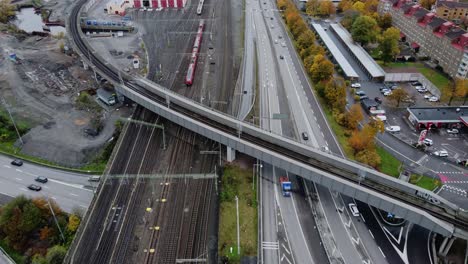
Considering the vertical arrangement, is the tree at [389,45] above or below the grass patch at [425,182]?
above

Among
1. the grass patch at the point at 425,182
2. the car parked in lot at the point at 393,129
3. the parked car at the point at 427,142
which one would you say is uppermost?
the parked car at the point at 427,142

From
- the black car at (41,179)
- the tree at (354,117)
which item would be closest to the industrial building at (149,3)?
the black car at (41,179)

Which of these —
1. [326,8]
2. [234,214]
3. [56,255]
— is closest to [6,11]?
[326,8]

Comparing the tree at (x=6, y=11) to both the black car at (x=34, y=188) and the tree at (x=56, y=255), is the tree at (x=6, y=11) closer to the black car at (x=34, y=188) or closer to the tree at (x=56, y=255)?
the black car at (x=34, y=188)

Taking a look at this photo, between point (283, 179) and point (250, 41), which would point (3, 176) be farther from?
point (250, 41)

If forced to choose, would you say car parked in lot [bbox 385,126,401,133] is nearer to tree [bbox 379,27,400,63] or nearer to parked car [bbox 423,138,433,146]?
parked car [bbox 423,138,433,146]

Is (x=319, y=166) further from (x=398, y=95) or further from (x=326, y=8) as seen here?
(x=326, y=8)
